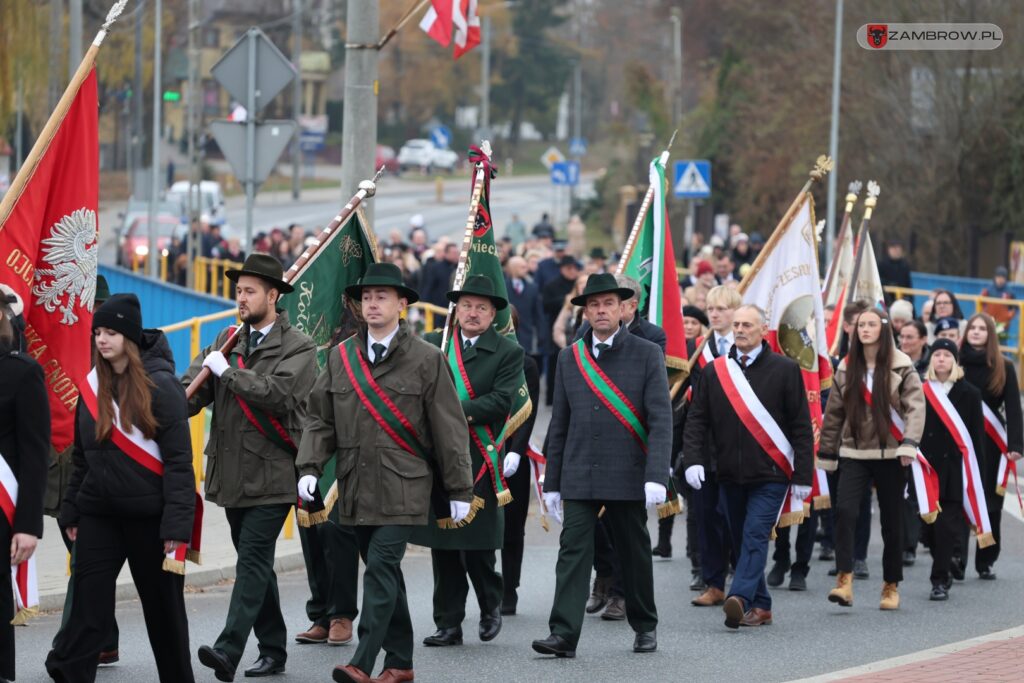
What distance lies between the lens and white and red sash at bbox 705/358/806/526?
414 inches

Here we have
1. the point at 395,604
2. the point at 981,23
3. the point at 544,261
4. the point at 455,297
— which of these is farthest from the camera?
the point at 981,23

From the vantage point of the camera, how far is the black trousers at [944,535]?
11828 millimetres

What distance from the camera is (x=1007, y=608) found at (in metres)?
11.4

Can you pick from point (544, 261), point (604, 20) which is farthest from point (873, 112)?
point (604, 20)

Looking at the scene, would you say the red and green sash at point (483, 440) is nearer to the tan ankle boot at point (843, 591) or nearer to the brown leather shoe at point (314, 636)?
the brown leather shoe at point (314, 636)

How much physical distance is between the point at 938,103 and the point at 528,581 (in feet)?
89.0

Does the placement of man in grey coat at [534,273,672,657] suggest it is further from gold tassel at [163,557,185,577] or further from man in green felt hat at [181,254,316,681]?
gold tassel at [163,557,185,577]

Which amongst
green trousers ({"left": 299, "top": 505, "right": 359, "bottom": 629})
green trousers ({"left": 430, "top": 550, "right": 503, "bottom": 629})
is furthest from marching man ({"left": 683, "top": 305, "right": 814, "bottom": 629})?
green trousers ({"left": 299, "top": 505, "right": 359, "bottom": 629})

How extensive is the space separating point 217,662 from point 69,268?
226cm

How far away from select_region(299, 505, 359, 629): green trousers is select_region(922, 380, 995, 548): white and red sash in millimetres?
4345

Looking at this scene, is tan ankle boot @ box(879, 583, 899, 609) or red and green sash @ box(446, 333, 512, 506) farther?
tan ankle boot @ box(879, 583, 899, 609)

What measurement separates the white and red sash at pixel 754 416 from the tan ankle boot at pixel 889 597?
104 cm

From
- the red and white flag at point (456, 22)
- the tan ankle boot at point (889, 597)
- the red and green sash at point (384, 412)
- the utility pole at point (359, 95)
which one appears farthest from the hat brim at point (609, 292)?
the red and white flag at point (456, 22)

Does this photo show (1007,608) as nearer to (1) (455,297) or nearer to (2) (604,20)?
(1) (455,297)
